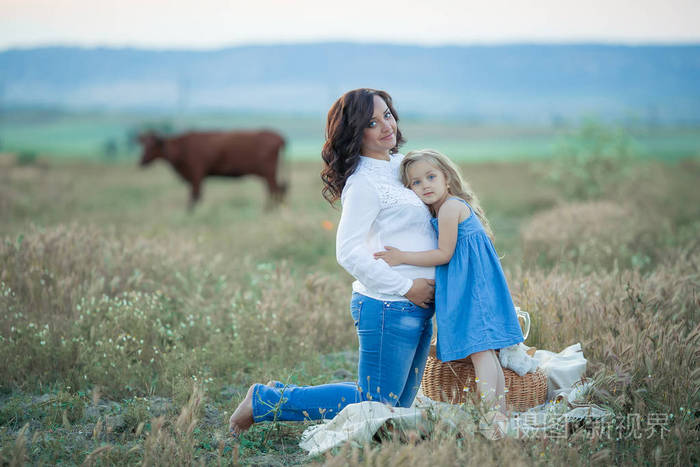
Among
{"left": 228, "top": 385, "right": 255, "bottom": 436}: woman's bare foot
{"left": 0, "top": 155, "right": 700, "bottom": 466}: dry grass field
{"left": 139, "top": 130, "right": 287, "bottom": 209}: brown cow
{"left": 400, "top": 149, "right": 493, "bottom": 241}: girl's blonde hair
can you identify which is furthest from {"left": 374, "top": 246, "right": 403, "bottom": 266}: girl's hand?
{"left": 139, "top": 130, "right": 287, "bottom": 209}: brown cow

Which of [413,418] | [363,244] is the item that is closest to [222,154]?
[363,244]

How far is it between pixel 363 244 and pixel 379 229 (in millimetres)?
180

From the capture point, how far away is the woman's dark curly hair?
10.8 ft

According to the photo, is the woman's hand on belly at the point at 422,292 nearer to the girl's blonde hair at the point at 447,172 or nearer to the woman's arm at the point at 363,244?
the woman's arm at the point at 363,244

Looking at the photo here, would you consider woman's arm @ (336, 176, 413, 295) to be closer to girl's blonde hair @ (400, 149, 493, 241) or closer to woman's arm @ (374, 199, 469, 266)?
woman's arm @ (374, 199, 469, 266)

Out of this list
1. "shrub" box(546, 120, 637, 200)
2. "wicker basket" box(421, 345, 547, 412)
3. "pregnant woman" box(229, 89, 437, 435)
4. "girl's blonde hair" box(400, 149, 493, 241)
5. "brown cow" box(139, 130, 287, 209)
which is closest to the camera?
"pregnant woman" box(229, 89, 437, 435)

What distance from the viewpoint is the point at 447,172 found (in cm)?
352

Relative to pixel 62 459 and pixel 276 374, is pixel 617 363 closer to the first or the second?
pixel 276 374

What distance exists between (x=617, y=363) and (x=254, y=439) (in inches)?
95.3

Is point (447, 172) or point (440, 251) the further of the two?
point (447, 172)

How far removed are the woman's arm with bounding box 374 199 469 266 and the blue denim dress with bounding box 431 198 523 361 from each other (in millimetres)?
83

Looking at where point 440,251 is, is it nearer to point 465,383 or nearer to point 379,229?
point 379,229

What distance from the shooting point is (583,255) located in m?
7.26

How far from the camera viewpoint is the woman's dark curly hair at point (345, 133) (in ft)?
10.8
